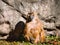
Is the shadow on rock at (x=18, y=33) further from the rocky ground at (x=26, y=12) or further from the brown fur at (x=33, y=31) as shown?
the brown fur at (x=33, y=31)

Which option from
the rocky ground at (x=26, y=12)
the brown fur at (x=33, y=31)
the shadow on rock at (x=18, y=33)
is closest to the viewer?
the brown fur at (x=33, y=31)

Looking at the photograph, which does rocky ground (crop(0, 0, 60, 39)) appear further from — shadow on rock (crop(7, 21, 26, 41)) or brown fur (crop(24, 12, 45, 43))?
brown fur (crop(24, 12, 45, 43))

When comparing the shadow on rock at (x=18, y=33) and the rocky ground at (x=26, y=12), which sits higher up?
the rocky ground at (x=26, y=12)

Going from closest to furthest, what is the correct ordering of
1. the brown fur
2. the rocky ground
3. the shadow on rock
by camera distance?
the brown fur, the shadow on rock, the rocky ground

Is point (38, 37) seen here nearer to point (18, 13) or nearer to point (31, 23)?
point (31, 23)

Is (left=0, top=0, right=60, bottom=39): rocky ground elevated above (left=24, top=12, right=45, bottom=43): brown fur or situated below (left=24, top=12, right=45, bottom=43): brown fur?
above

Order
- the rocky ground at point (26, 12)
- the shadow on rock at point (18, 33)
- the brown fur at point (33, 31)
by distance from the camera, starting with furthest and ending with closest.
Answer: the rocky ground at point (26, 12) < the shadow on rock at point (18, 33) < the brown fur at point (33, 31)

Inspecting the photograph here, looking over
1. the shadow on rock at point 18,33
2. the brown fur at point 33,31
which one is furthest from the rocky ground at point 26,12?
the brown fur at point 33,31

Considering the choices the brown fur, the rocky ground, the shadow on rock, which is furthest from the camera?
the rocky ground

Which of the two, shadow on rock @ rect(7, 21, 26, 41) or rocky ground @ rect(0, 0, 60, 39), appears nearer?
shadow on rock @ rect(7, 21, 26, 41)

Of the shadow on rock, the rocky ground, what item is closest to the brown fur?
the shadow on rock

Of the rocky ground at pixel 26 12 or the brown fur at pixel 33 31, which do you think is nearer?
the brown fur at pixel 33 31

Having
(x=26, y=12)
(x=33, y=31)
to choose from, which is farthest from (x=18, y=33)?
(x=26, y=12)

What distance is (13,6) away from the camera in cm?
1446
